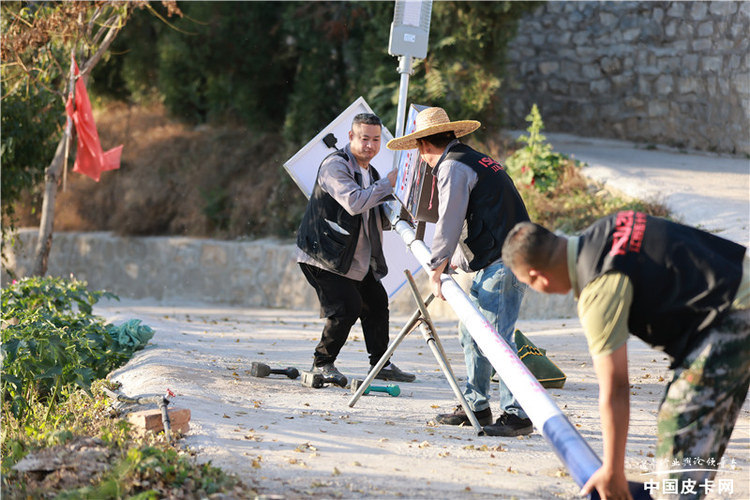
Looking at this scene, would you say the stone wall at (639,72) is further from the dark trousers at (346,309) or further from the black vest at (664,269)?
the black vest at (664,269)

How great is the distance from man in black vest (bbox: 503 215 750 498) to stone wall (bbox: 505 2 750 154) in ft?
39.4

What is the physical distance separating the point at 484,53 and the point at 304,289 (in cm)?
458

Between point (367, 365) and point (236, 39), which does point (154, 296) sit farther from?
point (367, 365)

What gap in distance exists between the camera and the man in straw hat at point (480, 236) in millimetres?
4512

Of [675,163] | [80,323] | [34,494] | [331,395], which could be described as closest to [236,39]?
[675,163]

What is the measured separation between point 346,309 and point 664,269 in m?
3.32

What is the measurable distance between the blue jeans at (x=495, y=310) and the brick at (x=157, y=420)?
1521mm

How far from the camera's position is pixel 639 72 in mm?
15664

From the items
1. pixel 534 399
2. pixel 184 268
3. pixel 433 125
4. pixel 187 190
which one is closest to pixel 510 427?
pixel 534 399

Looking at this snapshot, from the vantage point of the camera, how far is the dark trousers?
232 inches

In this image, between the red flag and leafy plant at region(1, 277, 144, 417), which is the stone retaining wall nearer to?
the red flag

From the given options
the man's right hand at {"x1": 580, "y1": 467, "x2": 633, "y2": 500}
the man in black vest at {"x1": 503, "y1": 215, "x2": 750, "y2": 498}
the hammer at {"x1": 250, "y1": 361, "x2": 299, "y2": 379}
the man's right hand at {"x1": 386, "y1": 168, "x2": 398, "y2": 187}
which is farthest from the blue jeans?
the hammer at {"x1": 250, "y1": 361, "x2": 299, "y2": 379}

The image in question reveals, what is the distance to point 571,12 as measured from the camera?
16141 mm

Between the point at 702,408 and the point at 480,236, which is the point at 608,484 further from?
the point at 480,236
